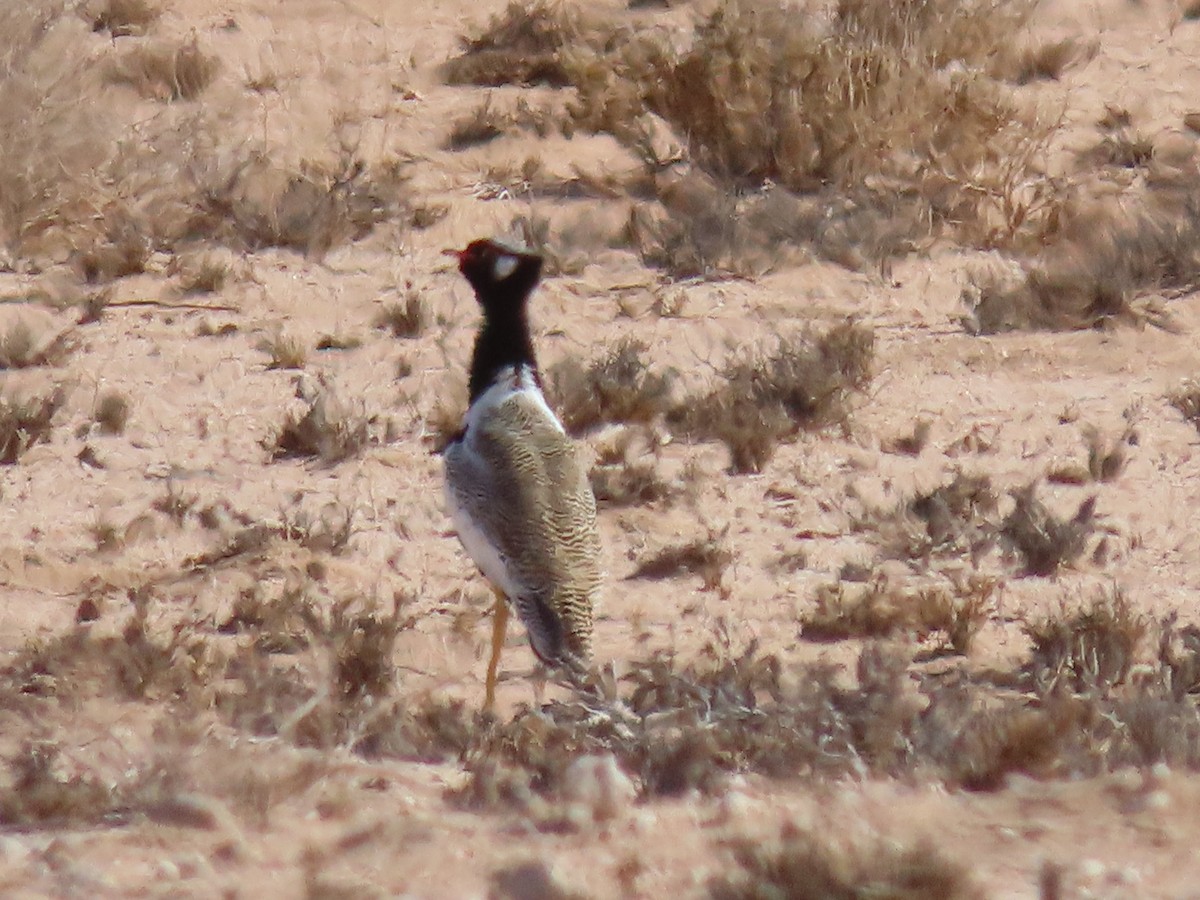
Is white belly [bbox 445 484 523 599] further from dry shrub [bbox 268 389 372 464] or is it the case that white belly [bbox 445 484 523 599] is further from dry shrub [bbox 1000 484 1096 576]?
dry shrub [bbox 1000 484 1096 576]

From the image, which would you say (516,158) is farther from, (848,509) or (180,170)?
(848,509)

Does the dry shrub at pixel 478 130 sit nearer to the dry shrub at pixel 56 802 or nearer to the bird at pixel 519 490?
the bird at pixel 519 490

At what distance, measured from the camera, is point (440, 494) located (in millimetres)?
9688

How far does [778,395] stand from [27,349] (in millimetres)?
3789

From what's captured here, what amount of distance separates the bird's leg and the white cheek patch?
116 cm

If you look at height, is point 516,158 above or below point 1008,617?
above

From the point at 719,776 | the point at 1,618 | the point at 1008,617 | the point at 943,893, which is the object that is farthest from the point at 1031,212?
the point at 943,893

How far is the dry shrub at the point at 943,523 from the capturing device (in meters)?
9.20

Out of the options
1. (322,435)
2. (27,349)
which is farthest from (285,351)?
(27,349)

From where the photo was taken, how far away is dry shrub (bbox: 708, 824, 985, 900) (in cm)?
458

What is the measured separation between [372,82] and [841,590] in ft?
18.9

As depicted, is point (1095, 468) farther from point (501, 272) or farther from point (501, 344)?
point (501, 272)

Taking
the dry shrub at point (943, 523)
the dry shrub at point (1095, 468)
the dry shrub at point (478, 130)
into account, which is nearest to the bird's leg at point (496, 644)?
the dry shrub at point (943, 523)

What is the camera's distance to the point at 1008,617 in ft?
28.6
